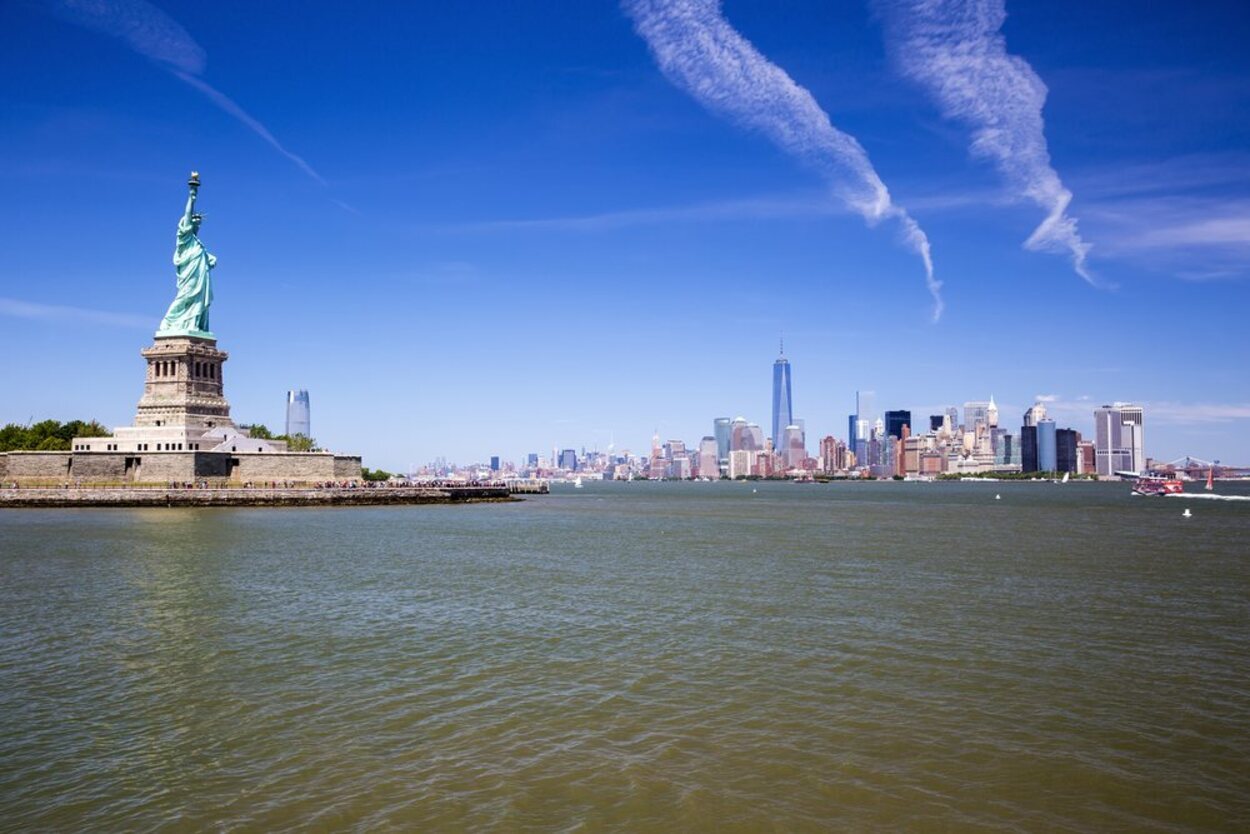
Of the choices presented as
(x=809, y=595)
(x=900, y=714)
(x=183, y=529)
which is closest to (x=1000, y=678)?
(x=900, y=714)

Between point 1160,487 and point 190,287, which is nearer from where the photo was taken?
point 190,287

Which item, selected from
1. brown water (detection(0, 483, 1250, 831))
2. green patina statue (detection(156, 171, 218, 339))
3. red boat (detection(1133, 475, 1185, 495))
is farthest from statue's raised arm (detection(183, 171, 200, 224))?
red boat (detection(1133, 475, 1185, 495))

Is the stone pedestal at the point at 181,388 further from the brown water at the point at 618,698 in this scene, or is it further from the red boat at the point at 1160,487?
the red boat at the point at 1160,487

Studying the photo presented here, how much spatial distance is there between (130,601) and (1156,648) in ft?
98.3

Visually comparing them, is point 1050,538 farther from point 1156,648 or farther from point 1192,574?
point 1156,648

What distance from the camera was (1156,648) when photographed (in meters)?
22.7

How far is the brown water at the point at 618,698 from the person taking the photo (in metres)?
12.6

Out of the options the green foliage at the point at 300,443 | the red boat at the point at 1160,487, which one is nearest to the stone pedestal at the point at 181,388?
the green foliage at the point at 300,443

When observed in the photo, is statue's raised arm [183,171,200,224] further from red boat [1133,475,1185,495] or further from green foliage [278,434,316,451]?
red boat [1133,475,1185,495]

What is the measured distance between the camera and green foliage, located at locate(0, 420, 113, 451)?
326ft

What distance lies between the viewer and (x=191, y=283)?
93.4 m

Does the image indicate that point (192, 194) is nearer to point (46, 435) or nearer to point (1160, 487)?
point (46, 435)

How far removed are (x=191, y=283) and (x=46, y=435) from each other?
99.9 feet

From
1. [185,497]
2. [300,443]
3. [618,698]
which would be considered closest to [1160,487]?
[300,443]
